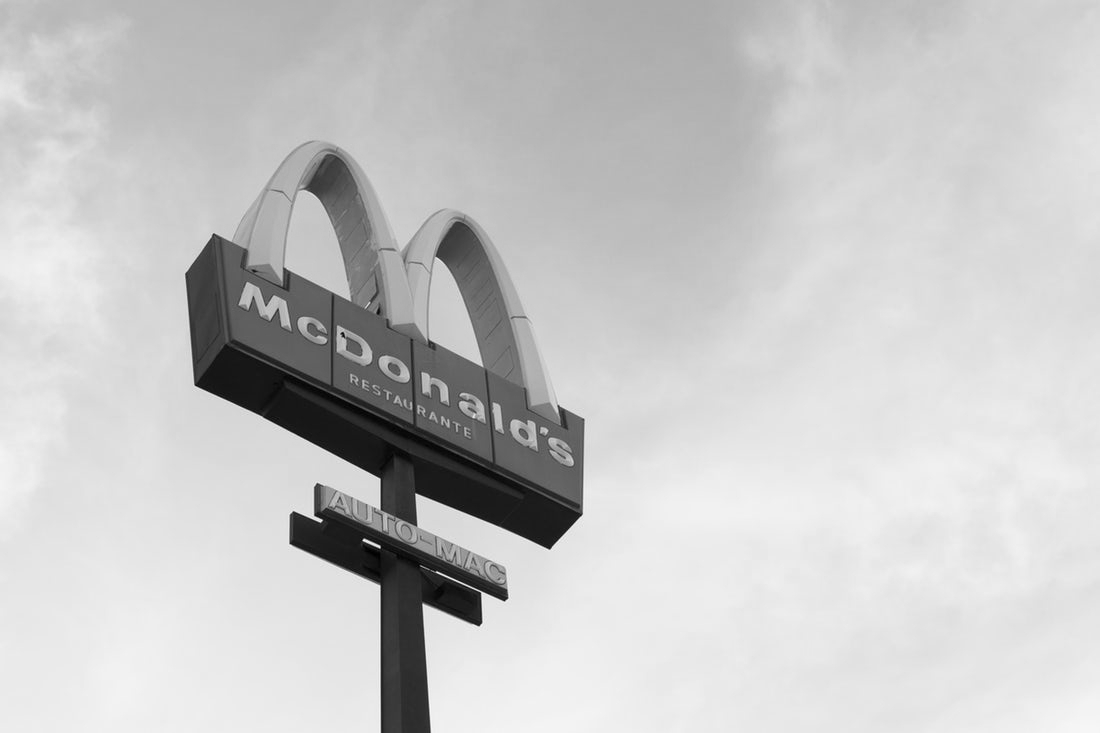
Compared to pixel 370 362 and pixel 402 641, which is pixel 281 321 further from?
pixel 402 641

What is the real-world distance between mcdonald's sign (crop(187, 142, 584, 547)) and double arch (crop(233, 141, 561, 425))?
0.09ft

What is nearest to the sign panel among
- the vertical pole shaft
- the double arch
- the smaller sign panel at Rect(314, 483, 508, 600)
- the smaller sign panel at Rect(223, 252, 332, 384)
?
the smaller sign panel at Rect(223, 252, 332, 384)

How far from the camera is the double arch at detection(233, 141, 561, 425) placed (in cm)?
2419

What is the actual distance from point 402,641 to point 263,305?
5.30m

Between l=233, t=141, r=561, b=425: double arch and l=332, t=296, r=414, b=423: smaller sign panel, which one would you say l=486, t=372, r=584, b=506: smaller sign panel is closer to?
l=233, t=141, r=561, b=425: double arch

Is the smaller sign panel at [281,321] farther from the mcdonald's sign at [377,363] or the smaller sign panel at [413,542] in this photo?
the smaller sign panel at [413,542]

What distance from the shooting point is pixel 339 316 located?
77.7 ft

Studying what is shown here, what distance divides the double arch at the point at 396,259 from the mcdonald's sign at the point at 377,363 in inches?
1.1

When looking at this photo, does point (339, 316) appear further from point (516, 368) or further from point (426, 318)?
point (516, 368)

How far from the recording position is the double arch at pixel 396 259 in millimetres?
24188

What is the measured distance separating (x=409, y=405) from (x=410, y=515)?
1.76 metres

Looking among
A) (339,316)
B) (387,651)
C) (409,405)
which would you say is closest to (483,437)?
(409,405)

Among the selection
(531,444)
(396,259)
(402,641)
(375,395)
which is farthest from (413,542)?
(396,259)

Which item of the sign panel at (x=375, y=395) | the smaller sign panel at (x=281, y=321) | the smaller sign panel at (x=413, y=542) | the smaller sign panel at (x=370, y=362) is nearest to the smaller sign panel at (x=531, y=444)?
the sign panel at (x=375, y=395)
